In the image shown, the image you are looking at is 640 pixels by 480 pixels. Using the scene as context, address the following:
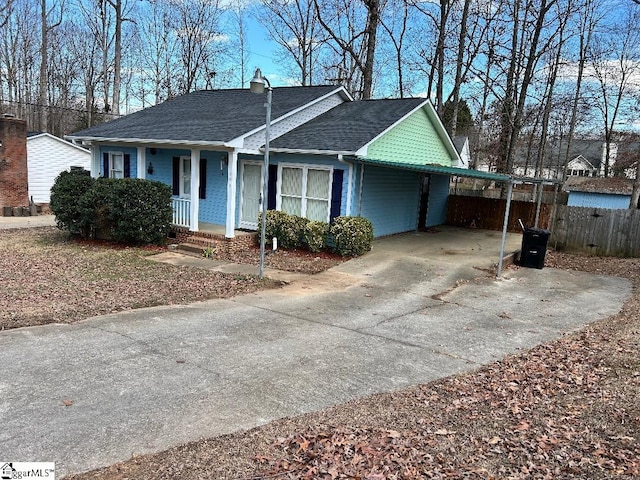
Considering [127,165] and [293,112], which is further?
[127,165]

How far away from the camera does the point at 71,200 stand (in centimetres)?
1387

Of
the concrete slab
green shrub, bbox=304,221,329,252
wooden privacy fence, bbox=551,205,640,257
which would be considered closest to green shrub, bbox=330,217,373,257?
green shrub, bbox=304,221,329,252

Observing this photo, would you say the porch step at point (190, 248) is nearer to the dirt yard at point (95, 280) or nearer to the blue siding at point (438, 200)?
the dirt yard at point (95, 280)

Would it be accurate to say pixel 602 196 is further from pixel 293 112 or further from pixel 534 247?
pixel 293 112

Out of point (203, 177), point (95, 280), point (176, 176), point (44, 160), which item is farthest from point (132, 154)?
point (44, 160)

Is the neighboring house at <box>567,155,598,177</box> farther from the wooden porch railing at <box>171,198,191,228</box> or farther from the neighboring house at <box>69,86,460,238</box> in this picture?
the wooden porch railing at <box>171,198,191,228</box>

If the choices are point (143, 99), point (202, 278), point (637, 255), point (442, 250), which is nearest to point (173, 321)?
point (202, 278)

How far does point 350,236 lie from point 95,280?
612 centimetres

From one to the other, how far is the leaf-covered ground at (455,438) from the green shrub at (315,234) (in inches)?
304

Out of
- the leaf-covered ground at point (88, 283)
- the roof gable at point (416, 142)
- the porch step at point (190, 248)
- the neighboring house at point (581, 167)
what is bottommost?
the leaf-covered ground at point (88, 283)

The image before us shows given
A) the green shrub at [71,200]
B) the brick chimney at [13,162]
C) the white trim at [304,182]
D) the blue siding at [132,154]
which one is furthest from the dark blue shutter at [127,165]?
the brick chimney at [13,162]

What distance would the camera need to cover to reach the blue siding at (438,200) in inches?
762

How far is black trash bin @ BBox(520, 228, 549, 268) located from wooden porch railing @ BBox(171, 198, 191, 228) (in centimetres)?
933

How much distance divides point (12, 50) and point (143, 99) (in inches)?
384
